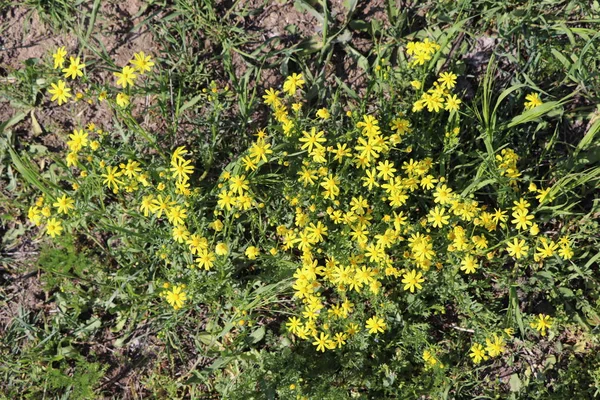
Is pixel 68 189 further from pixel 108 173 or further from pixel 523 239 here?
pixel 523 239

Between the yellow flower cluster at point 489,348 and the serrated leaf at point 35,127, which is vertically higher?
the serrated leaf at point 35,127

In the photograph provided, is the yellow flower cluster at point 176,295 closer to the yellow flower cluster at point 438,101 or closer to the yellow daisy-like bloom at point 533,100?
the yellow flower cluster at point 438,101

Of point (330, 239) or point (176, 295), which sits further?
point (330, 239)

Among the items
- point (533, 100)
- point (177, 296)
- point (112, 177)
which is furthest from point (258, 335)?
point (533, 100)

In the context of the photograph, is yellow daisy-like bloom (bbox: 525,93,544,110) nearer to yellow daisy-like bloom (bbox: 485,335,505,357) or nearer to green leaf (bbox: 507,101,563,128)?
green leaf (bbox: 507,101,563,128)

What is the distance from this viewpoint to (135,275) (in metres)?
3.78

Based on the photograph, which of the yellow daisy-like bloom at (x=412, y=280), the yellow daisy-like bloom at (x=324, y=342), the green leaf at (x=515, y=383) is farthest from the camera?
the green leaf at (x=515, y=383)

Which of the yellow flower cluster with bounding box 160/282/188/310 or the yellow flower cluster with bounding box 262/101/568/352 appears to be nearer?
the yellow flower cluster with bounding box 262/101/568/352

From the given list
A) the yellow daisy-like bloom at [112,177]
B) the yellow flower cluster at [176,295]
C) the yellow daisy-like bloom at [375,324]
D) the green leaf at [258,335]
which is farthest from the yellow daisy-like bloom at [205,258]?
the yellow daisy-like bloom at [375,324]

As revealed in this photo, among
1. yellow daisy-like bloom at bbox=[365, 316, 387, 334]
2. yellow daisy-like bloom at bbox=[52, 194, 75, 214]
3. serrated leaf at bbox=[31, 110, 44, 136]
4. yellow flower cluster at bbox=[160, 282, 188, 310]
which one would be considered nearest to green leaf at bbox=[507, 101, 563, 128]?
yellow daisy-like bloom at bbox=[365, 316, 387, 334]

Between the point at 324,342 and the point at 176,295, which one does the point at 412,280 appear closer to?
the point at 324,342

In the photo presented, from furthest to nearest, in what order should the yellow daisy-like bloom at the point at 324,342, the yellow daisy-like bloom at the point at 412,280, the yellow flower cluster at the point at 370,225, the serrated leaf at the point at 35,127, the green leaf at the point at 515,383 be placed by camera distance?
the serrated leaf at the point at 35,127
the green leaf at the point at 515,383
the yellow daisy-like bloom at the point at 324,342
the yellow daisy-like bloom at the point at 412,280
the yellow flower cluster at the point at 370,225

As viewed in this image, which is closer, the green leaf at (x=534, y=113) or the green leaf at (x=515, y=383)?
the green leaf at (x=534, y=113)

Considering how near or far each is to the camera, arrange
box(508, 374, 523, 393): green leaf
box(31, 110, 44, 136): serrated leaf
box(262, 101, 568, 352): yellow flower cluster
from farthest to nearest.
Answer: box(31, 110, 44, 136): serrated leaf, box(508, 374, 523, 393): green leaf, box(262, 101, 568, 352): yellow flower cluster
